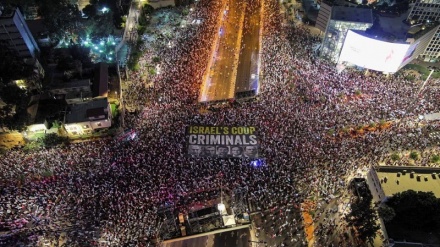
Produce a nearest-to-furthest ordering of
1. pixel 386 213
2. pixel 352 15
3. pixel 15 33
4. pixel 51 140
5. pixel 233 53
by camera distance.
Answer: pixel 386 213
pixel 51 140
pixel 15 33
pixel 352 15
pixel 233 53

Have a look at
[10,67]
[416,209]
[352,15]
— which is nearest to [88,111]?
[10,67]

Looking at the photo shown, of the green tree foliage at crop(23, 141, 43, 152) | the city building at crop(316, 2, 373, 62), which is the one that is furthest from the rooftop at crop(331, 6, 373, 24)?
the green tree foliage at crop(23, 141, 43, 152)

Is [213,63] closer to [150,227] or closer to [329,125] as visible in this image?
[329,125]

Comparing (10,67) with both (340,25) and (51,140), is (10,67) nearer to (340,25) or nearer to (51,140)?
(51,140)

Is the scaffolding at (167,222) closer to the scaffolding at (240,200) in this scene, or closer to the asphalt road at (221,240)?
the asphalt road at (221,240)

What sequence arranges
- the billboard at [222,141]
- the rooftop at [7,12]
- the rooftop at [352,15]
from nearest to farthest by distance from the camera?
the billboard at [222,141]
the rooftop at [7,12]
the rooftop at [352,15]

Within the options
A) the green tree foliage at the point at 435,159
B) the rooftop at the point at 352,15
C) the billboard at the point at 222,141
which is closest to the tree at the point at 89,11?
the billboard at the point at 222,141
